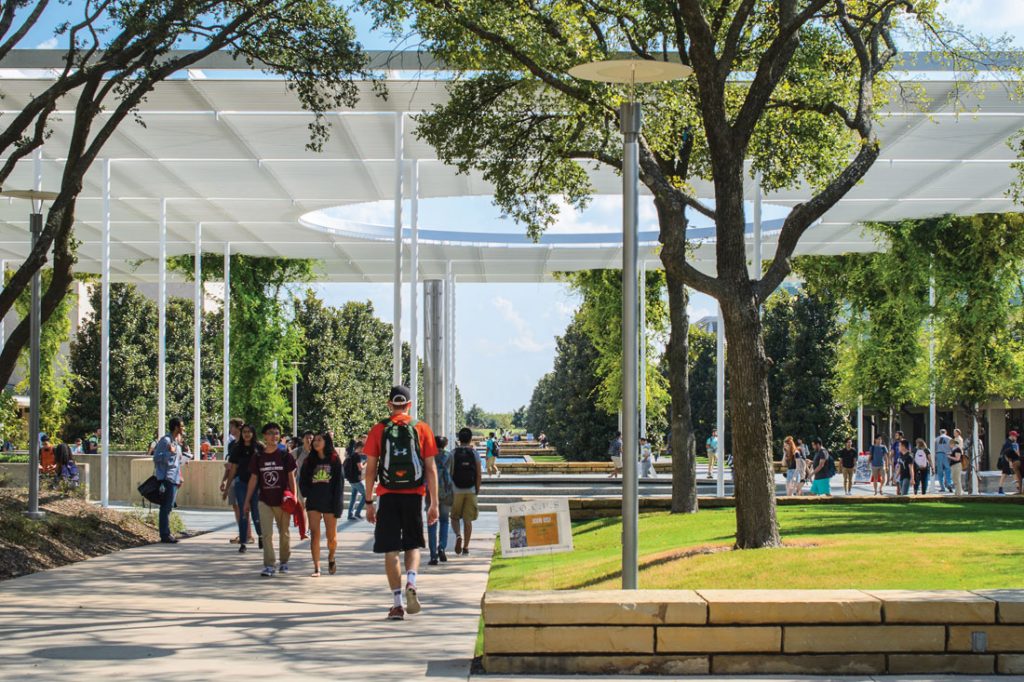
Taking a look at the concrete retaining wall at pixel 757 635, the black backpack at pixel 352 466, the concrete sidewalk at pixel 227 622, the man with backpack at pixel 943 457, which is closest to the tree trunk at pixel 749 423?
the concrete sidewalk at pixel 227 622

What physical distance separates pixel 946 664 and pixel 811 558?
3208 millimetres

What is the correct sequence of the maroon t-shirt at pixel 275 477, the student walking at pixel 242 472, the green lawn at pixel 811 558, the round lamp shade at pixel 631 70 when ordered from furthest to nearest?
the student walking at pixel 242 472 < the maroon t-shirt at pixel 275 477 < the green lawn at pixel 811 558 < the round lamp shade at pixel 631 70

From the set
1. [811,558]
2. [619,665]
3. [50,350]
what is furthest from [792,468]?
[50,350]

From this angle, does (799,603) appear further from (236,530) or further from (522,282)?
(522,282)

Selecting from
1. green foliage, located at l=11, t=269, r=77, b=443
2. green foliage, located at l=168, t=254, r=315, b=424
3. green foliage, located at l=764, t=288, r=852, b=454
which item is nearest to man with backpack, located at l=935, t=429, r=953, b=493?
green foliage, located at l=168, t=254, r=315, b=424

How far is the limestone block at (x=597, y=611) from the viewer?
753 cm

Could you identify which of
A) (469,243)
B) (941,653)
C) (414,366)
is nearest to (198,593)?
(941,653)

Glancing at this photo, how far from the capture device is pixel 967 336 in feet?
113

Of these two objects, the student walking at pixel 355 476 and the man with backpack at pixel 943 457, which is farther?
the man with backpack at pixel 943 457

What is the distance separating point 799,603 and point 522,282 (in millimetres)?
36533

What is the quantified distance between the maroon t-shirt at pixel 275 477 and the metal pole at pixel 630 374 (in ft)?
17.9

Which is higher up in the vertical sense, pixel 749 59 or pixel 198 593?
pixel 749 59

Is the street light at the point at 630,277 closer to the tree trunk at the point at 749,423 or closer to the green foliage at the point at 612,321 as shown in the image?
the tree trunk at the point at 749,423

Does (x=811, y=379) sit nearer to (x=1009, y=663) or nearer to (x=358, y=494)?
(x=358, y=494)
